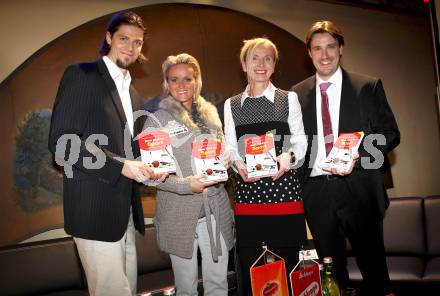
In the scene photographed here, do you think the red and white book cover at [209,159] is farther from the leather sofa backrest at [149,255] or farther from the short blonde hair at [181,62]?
the leather sofa backrest at [149,255]

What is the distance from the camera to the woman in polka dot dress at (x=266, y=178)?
242 centimetres

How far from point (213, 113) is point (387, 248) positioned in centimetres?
241

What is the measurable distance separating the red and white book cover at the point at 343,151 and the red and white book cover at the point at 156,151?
831 millimetres

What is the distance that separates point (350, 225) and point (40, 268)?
231 centimetres

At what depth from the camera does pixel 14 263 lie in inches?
127

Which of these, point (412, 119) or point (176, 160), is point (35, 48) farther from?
point (412, 119)

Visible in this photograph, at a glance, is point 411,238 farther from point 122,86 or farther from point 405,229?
point 122,86

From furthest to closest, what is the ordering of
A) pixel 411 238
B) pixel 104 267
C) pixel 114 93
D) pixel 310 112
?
1. pixel 411 238
2. pixel 310 112
3. pixel 114 93
4. pixel 104 267

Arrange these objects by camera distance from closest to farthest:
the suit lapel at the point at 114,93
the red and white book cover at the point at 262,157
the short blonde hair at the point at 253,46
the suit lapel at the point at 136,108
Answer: the suit lapel at the point at 114,93 → the suit lapel at the point at 136,108 → the red and white book cover at the point at 262,157 → the short blonde hair at the point at 253,46

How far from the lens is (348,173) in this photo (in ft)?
7.67

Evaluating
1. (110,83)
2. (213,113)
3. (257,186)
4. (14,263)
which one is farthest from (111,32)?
(14,263)

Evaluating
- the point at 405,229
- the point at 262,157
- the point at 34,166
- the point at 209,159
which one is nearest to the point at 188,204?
the point at 209,159

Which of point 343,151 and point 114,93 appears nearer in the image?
point 114,93

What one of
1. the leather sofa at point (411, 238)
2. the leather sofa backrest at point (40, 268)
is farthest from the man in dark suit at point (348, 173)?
the leather sofa backrest at point (40, 268)
